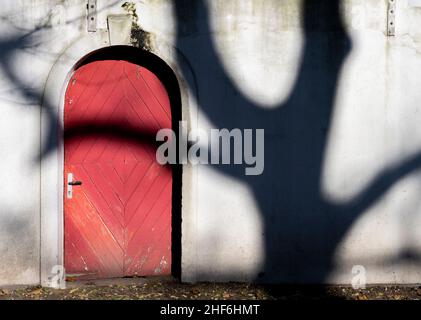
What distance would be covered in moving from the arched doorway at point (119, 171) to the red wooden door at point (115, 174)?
0.01 meters

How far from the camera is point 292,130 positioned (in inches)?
308

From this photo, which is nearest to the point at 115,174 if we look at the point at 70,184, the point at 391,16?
the point at 70,184

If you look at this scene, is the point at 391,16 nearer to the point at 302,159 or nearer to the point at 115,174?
the point at 302,159

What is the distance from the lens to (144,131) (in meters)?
7.87

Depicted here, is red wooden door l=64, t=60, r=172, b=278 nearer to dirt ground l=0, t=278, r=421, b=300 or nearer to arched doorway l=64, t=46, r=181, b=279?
arched doorway l=64, t=46, r=181, b=279

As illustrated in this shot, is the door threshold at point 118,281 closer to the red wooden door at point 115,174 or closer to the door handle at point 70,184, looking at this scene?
the red wooden door at point 115,174

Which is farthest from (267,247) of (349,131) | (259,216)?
(349,131)

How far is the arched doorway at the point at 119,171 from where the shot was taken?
776 centimetres

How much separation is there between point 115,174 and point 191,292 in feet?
4.85

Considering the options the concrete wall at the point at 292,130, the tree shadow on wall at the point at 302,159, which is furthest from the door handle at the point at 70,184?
the tree shadow on wall at the point at 302,159

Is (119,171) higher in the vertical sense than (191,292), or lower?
higher

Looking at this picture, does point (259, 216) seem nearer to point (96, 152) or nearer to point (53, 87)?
point (96, 152)
